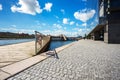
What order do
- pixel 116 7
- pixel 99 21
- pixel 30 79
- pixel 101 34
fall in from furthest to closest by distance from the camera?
pixel 101 34, pixel 99 21, pixel 116 7, pixel 30 79

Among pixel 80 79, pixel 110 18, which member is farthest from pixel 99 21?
pixel 80 79

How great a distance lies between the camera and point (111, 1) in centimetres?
1720

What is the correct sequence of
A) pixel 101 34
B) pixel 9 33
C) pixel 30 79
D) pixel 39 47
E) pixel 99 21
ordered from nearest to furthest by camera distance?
pixel 30 79
pixel 39 47
pixel 99 21
pixel 101 34
pixel 9 33

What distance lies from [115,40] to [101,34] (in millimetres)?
17494

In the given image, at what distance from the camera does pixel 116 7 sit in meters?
16.8

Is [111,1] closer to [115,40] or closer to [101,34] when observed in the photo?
[115,40]

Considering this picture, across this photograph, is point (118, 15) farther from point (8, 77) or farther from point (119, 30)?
point (8, 77)

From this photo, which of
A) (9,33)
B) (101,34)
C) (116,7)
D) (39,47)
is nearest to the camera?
(39,47)

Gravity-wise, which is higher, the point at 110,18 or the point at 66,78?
the point at 110,18

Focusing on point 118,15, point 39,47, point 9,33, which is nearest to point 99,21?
point 118,15

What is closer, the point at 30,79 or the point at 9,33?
the point at 30,79

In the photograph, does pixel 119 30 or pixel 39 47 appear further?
pixel 119 30

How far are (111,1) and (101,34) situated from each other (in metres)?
18.2

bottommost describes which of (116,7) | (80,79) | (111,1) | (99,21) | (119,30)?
(80,79)
